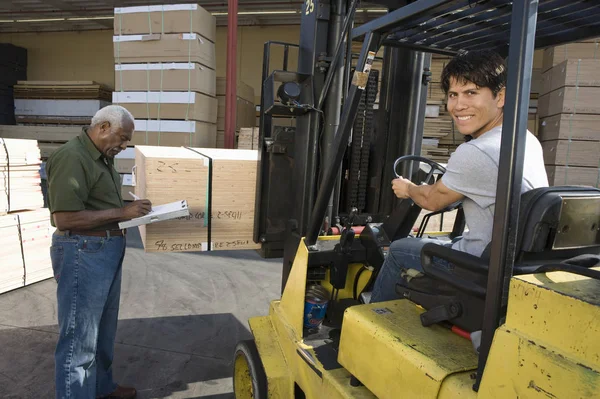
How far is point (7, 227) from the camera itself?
4.74m

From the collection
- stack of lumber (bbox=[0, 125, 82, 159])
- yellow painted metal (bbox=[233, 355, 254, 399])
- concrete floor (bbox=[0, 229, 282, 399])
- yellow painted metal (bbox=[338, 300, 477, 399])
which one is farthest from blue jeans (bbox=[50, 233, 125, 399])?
stack of lumber (bbox=[0, 125, 82, 159])

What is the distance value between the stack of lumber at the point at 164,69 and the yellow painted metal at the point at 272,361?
522cm

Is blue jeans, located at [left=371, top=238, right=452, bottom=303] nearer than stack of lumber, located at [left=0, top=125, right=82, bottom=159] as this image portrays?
Yes

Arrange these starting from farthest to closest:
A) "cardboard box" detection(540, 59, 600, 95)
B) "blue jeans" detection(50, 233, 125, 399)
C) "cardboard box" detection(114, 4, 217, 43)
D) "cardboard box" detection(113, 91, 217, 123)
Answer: "cardboard box" detection(113, 91, 217, 123) < "cardboard box" detection(114, 4, 217, 43) < "cardboard box" detection(540, 59, 600, 95) < "blue jeans" detection(50, 233, 125, 399)

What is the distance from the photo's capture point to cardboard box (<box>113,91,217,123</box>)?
7.27 meters

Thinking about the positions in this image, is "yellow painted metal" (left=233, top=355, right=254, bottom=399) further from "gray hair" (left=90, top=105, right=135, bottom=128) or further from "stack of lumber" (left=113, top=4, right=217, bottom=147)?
"stack of lumber" (left=113, top=4, right=217, bottom=147)

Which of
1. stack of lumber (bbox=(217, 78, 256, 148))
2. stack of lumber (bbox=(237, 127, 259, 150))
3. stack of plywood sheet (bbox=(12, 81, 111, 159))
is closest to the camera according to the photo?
stack of lumber (bbox=(237, 127, 259, 150))

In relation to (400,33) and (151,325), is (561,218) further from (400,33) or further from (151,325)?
→ (151,325)

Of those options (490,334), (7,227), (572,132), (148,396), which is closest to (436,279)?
(490,334)

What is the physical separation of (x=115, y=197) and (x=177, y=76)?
4989 millimetres

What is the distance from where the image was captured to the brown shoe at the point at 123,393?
9.64 ft

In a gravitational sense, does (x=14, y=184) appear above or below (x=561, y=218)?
below

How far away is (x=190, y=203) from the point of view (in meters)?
2.74

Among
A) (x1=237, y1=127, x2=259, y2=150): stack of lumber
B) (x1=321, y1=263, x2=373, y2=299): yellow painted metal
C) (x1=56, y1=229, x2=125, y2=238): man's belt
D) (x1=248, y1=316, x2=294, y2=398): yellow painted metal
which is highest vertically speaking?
(x1=237, y1=127, x2=259, y2=150): stack of lumber
